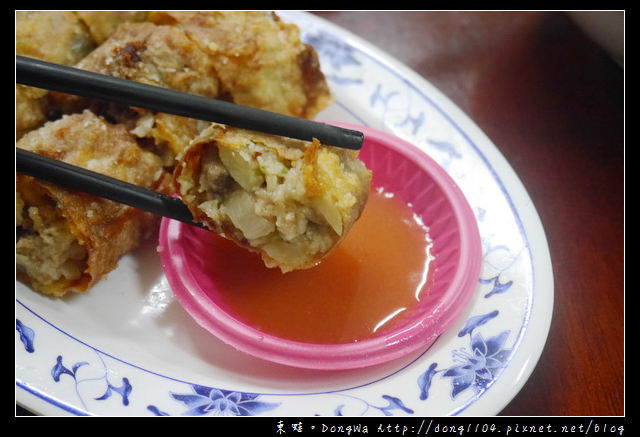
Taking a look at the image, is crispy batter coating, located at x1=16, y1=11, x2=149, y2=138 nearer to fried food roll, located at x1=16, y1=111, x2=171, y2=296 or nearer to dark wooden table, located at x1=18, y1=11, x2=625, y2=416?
fried food roll, located at x1=16, y1=111, x2=171, y2=296

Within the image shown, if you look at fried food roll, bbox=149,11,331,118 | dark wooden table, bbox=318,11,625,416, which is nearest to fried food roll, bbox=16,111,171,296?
fried food roll, bbox=149,11,331,118

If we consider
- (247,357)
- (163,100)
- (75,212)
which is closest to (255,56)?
(163,100)

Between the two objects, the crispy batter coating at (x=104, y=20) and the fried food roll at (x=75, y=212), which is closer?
the fried food roll at (x=75, y=212)

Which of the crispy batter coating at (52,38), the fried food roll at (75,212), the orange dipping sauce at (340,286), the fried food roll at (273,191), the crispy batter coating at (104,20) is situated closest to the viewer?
the fried food roll at (273,191)

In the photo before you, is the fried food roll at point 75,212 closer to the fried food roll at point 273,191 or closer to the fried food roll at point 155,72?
the fried food roll at point 155,72

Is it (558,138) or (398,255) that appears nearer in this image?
(398,255)

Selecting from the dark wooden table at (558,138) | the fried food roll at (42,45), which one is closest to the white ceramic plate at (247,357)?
the dark wooden table at (558,138)

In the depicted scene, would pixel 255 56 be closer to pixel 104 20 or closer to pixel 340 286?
pixel 104 20
